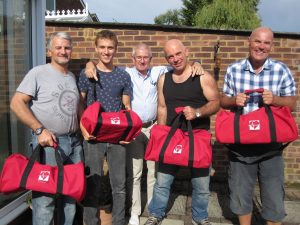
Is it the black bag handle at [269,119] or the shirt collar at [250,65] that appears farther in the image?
the shirt collar at [250,65]

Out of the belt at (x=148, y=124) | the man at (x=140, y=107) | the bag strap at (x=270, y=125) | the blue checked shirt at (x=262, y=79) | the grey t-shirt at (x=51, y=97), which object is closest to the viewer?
the grey t-shirt at (x=51, y=97)

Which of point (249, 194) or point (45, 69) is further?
point (249, 194)

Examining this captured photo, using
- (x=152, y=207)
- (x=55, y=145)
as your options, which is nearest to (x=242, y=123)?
(x=152, y=207)

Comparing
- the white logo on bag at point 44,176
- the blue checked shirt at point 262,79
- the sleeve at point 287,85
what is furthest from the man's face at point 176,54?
the white logo on bag at point 44,176

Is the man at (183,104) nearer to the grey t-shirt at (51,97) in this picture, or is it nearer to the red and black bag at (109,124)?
the red and black bag at (109,124)

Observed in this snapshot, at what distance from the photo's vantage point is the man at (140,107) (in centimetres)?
363

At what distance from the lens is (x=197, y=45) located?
4965 millimetres

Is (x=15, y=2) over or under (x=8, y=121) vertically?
over

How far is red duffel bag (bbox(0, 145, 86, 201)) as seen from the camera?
268 cm

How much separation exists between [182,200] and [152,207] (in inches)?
39.8

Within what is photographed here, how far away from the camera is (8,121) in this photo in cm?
358

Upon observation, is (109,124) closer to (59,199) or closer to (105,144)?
(105,144)

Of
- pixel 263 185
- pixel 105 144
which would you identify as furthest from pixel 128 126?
pixel 263 185

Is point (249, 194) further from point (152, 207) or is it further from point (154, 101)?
point (154, 101)
